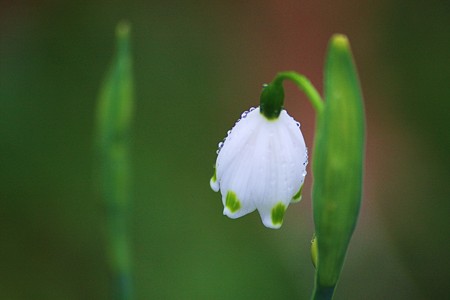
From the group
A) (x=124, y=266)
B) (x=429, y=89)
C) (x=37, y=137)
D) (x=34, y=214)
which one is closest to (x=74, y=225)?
(x=34, y=214)

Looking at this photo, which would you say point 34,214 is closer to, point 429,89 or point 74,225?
point 74,225

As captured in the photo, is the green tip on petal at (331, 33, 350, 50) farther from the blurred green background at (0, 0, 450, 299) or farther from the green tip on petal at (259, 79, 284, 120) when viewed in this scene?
the blurred green background at (0, 0, 450, 299)

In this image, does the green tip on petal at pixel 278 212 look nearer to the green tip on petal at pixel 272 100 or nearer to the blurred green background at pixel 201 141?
the green tip on petal at pixel 272 100

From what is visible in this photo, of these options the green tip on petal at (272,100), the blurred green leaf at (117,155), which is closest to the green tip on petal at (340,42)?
the green tip on petal at (272,100)

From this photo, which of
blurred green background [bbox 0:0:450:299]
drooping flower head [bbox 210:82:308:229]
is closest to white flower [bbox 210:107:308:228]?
drooping flower head [bbox 210:82:308:229]

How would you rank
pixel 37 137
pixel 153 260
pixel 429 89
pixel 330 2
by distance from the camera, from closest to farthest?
pixel 153 260
pixel 37 137
pixel 429 89
pixel 330 2

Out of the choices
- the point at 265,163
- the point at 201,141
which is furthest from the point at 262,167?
the point at 201,141
